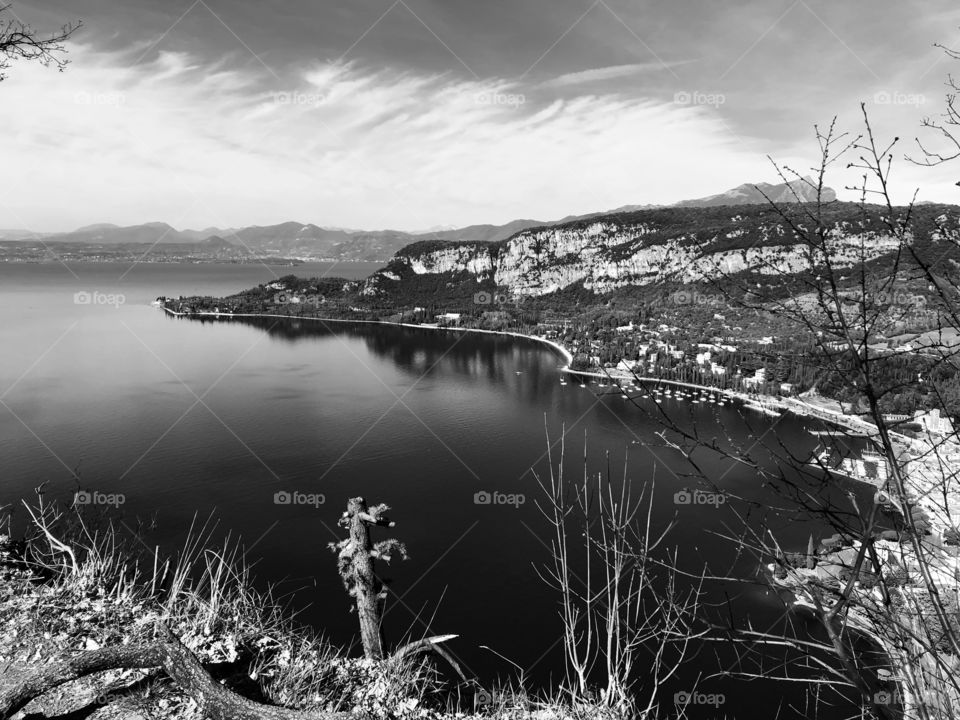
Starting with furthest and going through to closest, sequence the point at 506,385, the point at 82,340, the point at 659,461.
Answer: the point at 82,340
the point at 506,385
the point at 659,461

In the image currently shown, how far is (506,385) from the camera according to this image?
56.3 metres

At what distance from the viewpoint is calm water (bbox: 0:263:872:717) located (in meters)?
19.3

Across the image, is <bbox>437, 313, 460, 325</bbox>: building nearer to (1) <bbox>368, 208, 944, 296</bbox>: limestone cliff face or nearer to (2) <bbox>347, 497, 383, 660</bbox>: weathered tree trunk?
(1) <bbox>368, 208, 944, 296</bbox>: limestone cliff face

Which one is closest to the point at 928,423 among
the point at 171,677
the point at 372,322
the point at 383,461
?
the point at 171,677

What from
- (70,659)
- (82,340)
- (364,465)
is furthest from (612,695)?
(82,340)

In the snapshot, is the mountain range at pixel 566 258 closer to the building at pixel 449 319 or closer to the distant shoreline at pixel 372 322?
the distant shoreline at pixel 372 322

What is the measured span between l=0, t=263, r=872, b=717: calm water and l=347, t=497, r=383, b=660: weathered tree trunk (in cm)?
142

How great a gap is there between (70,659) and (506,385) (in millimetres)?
54158

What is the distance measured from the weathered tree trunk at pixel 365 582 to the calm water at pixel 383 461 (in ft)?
4.66

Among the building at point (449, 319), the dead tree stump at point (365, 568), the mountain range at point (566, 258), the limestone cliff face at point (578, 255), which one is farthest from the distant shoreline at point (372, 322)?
the dead tree stump at point (365, 568)

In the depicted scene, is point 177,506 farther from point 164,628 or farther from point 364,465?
point 164,628

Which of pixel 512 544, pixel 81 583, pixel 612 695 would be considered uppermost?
pixel 81 583

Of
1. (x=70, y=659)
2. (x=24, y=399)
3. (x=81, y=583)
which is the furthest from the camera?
(x=24, y=399)

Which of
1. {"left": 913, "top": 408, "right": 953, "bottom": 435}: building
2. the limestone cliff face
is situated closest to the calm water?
{"left": 913, "top": 408, "right": 953, "bottom": 435}: building
